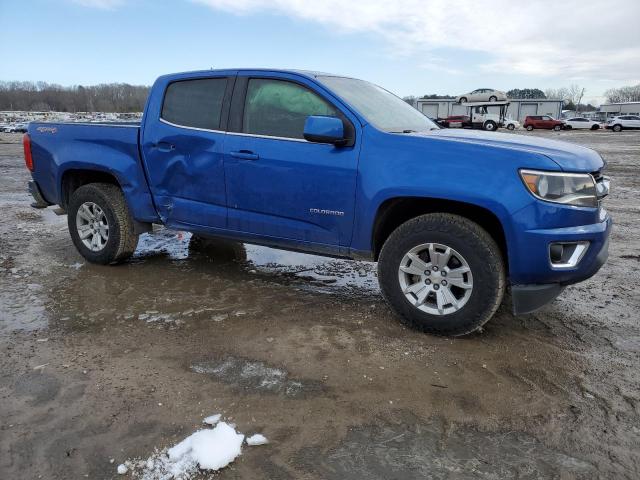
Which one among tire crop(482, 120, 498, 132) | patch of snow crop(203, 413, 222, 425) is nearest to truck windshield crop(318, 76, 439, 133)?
patch of snow crop(203, 413, 222, 425)

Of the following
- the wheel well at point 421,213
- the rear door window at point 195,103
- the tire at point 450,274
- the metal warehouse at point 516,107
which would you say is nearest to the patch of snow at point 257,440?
the tire at point 450,274

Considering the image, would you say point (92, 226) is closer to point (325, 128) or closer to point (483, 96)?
point (325, 128)

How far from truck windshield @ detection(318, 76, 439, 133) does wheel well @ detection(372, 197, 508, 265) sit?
0.61 meters

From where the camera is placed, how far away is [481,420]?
263 cm

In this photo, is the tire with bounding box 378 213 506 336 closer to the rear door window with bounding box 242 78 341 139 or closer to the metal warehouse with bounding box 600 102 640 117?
the rear door window with bounding box 242 78 341 139

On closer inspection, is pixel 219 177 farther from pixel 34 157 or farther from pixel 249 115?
pixel 34 157

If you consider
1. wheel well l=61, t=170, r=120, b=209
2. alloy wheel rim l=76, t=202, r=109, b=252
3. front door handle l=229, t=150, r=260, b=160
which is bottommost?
alloy wheel rim l=76, t=202, r=109, b=252

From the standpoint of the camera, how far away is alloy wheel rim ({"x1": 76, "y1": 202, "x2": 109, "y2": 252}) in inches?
203

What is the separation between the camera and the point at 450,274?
347 cm

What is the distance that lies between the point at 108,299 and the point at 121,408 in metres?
1.86

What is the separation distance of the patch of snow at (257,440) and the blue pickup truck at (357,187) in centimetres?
156

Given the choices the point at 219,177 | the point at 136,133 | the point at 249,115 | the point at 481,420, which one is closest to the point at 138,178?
the point at 136,133

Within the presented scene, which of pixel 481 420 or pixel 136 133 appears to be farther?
pixel 136 133

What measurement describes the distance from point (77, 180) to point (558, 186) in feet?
15.4
